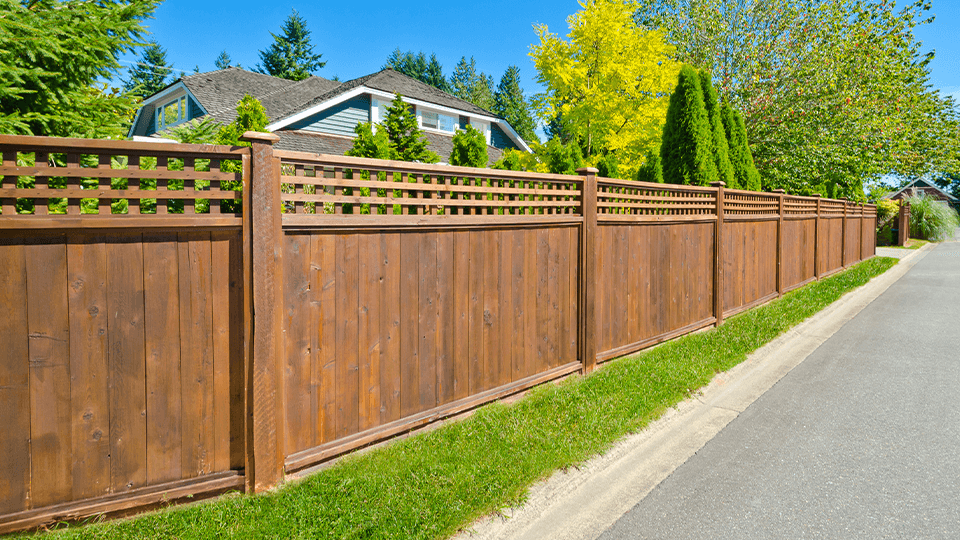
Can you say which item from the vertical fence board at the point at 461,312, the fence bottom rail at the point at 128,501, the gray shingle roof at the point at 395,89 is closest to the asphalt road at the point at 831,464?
the vertical fence board at the point at 461,312

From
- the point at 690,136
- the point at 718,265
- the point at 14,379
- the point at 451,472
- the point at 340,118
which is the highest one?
the point at 340,118

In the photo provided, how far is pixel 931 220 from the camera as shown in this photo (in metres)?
29.6

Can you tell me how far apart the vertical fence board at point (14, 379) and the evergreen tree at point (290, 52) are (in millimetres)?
48057

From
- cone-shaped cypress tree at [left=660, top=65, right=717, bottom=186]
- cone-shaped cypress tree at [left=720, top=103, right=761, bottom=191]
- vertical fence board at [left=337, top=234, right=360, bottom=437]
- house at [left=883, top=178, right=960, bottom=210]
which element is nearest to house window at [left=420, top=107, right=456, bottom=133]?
cone-shaped cypress tree at [left=720, top=103, right=761, bottom=191]

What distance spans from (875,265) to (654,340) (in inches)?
516

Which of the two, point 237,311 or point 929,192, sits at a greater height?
point 929,192

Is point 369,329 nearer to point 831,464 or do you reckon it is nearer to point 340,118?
point 831,464

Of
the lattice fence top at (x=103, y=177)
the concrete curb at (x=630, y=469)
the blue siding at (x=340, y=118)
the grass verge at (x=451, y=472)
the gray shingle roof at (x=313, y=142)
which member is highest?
the blue siding at (x=340, y=118)

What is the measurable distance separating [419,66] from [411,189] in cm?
6874

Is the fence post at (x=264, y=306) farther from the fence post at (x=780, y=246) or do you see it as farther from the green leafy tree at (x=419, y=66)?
the green leafy tree at (x=419, y=66)

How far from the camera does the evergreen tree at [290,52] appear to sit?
46406mm

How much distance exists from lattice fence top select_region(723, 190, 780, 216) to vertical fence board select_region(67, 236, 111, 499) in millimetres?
7676

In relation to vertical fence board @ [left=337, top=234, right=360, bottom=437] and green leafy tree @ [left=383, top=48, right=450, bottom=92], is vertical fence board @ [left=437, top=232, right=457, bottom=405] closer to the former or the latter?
vertical fence board @ [left=337, top=234, right=360, bottom=437]

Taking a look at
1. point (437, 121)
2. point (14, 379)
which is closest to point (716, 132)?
point (14, 379)
